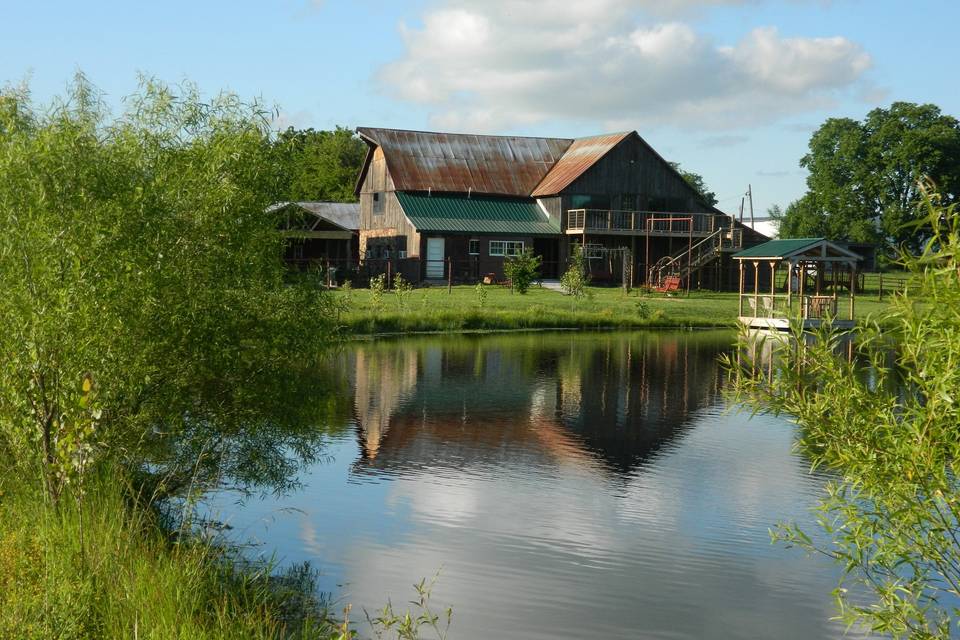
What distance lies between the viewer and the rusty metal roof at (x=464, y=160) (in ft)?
197

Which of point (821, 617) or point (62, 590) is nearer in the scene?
point (62, 590)

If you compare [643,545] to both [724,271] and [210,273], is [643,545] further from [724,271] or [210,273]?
[724,271]

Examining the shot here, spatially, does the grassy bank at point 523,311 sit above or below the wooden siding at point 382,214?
below

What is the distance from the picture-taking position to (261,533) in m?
12.7

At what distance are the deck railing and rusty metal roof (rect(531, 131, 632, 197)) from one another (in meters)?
2.05

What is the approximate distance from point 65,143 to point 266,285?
2.91 metres

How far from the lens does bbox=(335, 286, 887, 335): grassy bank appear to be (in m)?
40.6

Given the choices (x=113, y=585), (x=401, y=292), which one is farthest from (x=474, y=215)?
(x=113, y=585)

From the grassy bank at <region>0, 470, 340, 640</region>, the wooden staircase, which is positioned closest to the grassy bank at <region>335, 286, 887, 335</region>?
the wooden staircase

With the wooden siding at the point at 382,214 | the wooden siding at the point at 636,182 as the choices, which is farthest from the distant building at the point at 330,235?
the wooden siding at the point at 636,182

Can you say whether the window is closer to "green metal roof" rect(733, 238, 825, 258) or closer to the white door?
the white door

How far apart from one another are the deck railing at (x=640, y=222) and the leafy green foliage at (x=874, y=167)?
1988 centimetres

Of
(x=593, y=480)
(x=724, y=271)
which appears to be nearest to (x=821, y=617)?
(x=593, y=480)

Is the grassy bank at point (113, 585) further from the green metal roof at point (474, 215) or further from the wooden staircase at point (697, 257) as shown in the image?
the wooden staircase at point (697, 257)
